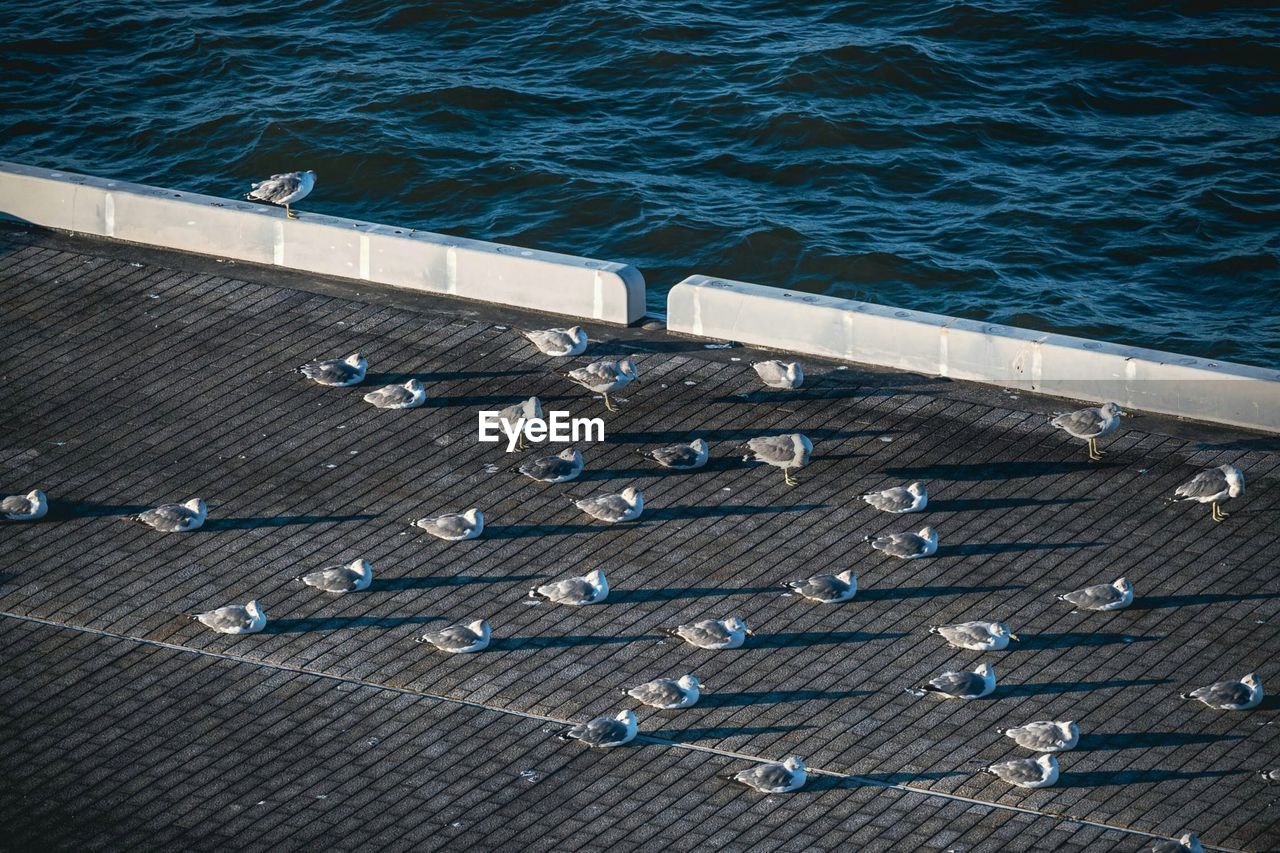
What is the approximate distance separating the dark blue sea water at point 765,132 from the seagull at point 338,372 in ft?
36.3

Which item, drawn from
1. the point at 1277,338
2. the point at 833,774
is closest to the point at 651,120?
the point at 1277,338

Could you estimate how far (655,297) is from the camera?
105ft

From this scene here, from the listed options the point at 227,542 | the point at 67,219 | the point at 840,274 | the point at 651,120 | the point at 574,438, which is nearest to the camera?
the point at 227,542

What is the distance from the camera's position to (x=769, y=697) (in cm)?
1634

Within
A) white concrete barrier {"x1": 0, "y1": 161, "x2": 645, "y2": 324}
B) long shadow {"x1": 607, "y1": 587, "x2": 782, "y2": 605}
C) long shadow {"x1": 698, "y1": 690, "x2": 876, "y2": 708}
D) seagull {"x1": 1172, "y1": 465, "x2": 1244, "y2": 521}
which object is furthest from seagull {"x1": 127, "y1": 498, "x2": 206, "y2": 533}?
seagull {"x1": 1172, "y1": 465, "x2": 1244, "y2": 521}

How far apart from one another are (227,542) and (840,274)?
16751mm

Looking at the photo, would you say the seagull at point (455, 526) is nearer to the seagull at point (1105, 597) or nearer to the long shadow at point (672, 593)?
the long shadow at point (672, 593)

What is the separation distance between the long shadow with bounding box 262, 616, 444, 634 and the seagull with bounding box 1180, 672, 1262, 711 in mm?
7510

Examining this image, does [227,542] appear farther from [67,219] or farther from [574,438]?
[67,219]

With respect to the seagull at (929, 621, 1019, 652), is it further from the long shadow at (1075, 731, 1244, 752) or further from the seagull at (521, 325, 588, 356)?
the seagull at (521, 325, 588, 356)

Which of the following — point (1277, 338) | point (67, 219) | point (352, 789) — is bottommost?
point (1277, 338)

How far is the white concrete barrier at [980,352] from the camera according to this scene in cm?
2028

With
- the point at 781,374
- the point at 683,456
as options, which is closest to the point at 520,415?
the point at 683,456

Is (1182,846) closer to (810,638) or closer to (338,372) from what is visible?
(810,638)
